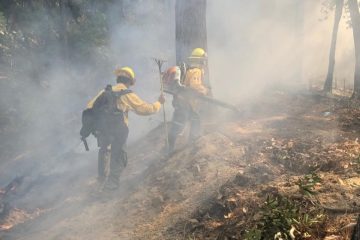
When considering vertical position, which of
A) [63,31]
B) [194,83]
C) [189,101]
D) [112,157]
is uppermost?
[63,31]

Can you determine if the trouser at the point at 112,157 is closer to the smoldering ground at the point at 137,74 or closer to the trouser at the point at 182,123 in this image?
the smoldering ground at the point at 137,74

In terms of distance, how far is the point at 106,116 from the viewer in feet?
21.7

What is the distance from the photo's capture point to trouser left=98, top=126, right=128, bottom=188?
6738 millimetres

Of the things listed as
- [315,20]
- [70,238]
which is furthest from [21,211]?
[315,20]

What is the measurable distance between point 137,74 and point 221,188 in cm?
963

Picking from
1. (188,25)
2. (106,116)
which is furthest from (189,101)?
(188,25)

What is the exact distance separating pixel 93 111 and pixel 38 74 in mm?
7624

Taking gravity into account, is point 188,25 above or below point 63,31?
above

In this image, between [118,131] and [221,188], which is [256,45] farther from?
[221,188]

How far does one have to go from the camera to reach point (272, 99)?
11922mm

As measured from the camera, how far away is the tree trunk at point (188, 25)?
9.20 meters

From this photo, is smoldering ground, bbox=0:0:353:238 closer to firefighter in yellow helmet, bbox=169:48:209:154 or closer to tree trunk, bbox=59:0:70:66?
tree trunk, bbox=59:0:70:66

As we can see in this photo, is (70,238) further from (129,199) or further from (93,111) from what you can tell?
(93,111)

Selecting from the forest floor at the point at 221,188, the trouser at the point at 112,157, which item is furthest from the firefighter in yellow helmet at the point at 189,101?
the trouser at the point at 112,157
